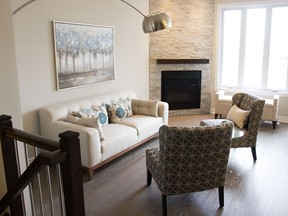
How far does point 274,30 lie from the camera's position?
5.91 metres

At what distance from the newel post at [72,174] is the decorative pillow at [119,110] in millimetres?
2962

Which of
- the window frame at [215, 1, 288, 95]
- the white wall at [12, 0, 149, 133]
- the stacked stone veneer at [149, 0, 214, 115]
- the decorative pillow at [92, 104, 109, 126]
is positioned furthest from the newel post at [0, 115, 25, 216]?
the window frame at [215, 1, 288, 95]

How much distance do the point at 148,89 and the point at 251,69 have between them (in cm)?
240

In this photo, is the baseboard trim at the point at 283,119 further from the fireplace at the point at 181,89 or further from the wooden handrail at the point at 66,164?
the wooden handrail at the point at 66,164

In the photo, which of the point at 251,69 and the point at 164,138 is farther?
the point at 251,69

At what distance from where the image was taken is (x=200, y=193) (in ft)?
10.3

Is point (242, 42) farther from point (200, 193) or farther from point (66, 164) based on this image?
point (66, 164)

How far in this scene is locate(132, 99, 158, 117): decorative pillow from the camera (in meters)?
4.80

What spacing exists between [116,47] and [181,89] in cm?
215

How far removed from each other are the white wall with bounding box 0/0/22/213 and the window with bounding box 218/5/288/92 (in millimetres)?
5344

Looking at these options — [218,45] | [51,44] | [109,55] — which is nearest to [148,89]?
[109,55]

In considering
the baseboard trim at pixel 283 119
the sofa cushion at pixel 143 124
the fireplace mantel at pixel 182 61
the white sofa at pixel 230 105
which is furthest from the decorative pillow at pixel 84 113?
the baseboard trim at pixel 283 119

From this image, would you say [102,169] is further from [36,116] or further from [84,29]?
[84,29]

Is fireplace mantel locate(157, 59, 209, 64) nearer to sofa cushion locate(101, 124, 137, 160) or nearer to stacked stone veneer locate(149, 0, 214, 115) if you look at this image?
stacked stone veneer locate(149, 0, 214, 115)
